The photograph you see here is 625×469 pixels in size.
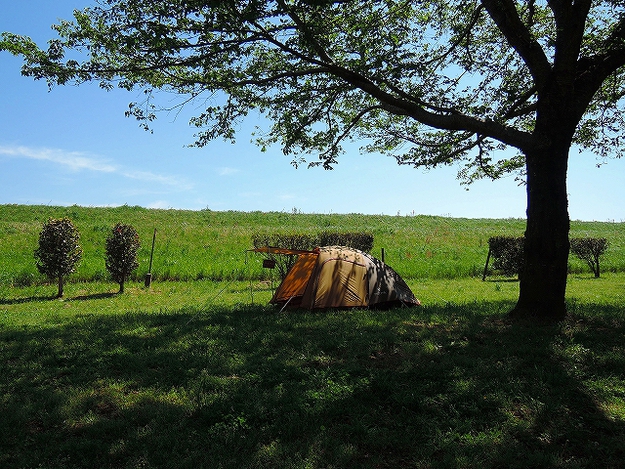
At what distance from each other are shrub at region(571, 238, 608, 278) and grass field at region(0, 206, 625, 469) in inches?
681

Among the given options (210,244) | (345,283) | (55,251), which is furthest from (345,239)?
(55,251)

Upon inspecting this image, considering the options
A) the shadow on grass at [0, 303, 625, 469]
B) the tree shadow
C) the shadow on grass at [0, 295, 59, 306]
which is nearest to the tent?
the shadow on grass at [0, 303, 625, 469]

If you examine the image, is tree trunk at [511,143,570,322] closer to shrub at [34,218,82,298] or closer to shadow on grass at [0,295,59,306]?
shadow on grass at [0,295,59,306]

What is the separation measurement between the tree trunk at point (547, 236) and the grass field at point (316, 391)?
481 millimetres

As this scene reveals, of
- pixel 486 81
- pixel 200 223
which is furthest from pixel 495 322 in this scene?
pixel 200 223

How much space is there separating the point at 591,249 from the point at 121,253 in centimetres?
2541

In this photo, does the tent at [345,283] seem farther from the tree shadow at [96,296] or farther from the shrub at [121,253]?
the shrub at [121,253]

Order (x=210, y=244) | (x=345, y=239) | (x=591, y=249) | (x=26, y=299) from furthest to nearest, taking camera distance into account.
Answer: (x=210, y=244) → (x=591, y=249) → (x=345, y=239) → (x=26, y=299)

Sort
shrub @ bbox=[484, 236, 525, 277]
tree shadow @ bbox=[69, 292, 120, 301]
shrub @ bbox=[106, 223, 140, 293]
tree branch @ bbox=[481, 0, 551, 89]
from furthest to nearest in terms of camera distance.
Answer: shrub @ bbox=[484, 236, 525, 277]
shrub @ bbox=[106, 223, 140, 293]
tree shadow @ bbox=[69, 292, 120, 301]
tree branch @ bbox=[481, 0, 551, 89]

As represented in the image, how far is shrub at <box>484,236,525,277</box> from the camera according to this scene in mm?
23656

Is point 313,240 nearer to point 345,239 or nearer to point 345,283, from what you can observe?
point 345,239

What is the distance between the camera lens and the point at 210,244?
2786 cm

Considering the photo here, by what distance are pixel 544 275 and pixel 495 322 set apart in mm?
1253

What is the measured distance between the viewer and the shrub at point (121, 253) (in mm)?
18484
